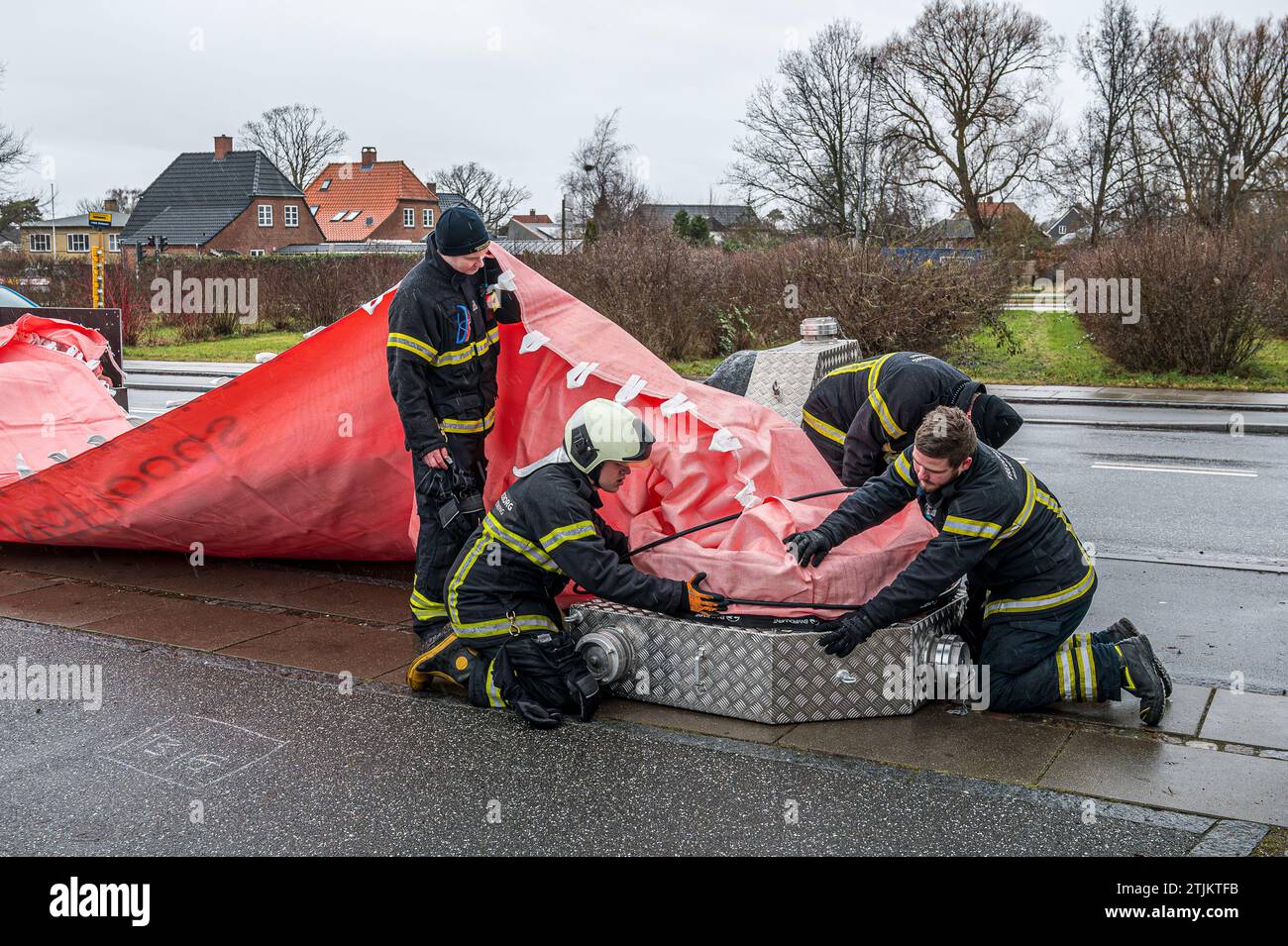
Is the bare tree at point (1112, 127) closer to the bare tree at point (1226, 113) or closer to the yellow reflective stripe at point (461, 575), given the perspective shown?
the bare tree at point (1226, 113)

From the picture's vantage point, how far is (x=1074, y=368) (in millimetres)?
18844

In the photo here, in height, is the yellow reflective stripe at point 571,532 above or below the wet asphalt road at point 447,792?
above

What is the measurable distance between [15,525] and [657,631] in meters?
4.58

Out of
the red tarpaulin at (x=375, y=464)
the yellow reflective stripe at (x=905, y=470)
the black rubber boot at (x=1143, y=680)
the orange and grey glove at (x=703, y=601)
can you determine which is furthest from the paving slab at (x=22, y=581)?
the black rubber boot at (x=1143, y=680)

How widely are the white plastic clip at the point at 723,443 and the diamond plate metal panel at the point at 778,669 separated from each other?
3.33 feet

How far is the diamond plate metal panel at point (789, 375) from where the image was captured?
24.1 feet

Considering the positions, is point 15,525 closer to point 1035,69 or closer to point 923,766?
point 923,766

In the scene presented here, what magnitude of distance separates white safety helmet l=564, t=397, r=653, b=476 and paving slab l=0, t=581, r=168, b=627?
3071 millimetres

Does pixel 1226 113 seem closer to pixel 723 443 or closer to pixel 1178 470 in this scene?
pixel 1178 470

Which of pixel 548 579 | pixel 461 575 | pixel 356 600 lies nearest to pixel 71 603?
pixel 356 600

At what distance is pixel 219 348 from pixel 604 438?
23.2 m

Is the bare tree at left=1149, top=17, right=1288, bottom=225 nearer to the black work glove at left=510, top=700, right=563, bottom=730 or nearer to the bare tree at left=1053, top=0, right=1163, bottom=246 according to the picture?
the bare tree at left=1053, top=0, right=1163, bottom=246

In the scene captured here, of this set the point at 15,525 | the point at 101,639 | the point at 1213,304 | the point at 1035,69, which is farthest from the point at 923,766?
the point at 1035,69

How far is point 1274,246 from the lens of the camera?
20.0 meters
